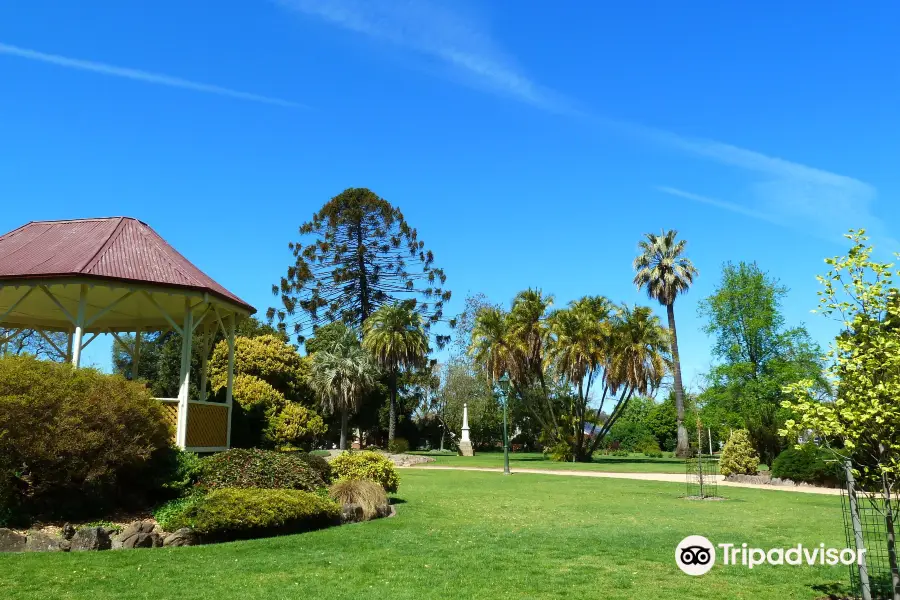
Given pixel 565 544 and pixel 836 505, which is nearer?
pixel 565 544

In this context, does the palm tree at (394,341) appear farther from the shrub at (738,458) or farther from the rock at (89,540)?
the rock at (89,540)

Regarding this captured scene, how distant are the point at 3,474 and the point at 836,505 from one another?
18260 mm

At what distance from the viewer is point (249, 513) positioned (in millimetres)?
11219

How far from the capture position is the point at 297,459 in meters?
14.8

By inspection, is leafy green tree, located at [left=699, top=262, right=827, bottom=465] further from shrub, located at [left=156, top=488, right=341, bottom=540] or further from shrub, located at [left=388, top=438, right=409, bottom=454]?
shrub, located at [left=156, top=488, right=341, bottom=540]

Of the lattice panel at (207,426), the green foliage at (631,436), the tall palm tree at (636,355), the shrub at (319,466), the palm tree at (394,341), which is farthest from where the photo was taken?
the green foliage at (631,436)

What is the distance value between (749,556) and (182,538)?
27.8 ft

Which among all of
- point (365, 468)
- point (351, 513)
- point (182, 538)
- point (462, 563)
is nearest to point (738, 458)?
point (365, 468)

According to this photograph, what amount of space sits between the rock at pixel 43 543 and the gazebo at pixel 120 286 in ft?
14.8

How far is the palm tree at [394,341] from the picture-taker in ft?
157

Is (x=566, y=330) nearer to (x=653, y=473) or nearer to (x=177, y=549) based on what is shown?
(x=653, y=473)

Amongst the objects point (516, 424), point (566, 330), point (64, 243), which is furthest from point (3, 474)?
point (516, 424)

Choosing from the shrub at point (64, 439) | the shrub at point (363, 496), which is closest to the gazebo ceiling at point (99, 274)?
the shrub at point (64, 439)

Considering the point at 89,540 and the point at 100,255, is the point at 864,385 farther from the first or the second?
the point at 100,255
